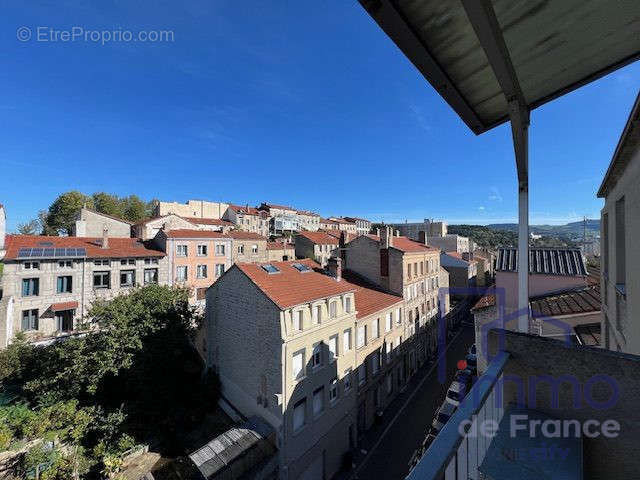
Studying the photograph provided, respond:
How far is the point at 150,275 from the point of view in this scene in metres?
25.8

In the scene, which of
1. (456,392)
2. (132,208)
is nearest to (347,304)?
(456,392)

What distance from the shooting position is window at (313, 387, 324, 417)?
12291mm

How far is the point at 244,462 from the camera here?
1012 centimetres

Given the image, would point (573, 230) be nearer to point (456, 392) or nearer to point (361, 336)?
point (456, 392)

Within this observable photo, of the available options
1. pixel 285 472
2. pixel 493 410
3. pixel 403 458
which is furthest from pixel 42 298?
pixel 493 410

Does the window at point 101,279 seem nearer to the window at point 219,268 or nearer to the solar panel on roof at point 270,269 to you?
the window at point 219,268

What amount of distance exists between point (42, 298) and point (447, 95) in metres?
28.0

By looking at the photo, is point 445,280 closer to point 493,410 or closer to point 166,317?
point 166,317

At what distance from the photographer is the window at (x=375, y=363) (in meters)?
16.3

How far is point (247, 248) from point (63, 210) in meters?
32.8

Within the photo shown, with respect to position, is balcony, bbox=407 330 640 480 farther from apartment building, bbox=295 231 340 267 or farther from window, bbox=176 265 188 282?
apartment building, bbox=295 231 340 267

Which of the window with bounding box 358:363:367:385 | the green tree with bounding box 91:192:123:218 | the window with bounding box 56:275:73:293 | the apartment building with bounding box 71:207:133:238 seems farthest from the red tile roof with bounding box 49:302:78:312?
the green tree with bounding box 91:192:123:218

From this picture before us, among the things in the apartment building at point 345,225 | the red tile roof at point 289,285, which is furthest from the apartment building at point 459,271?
the apartment building at point 345,225

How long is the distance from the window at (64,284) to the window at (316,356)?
20724mm
